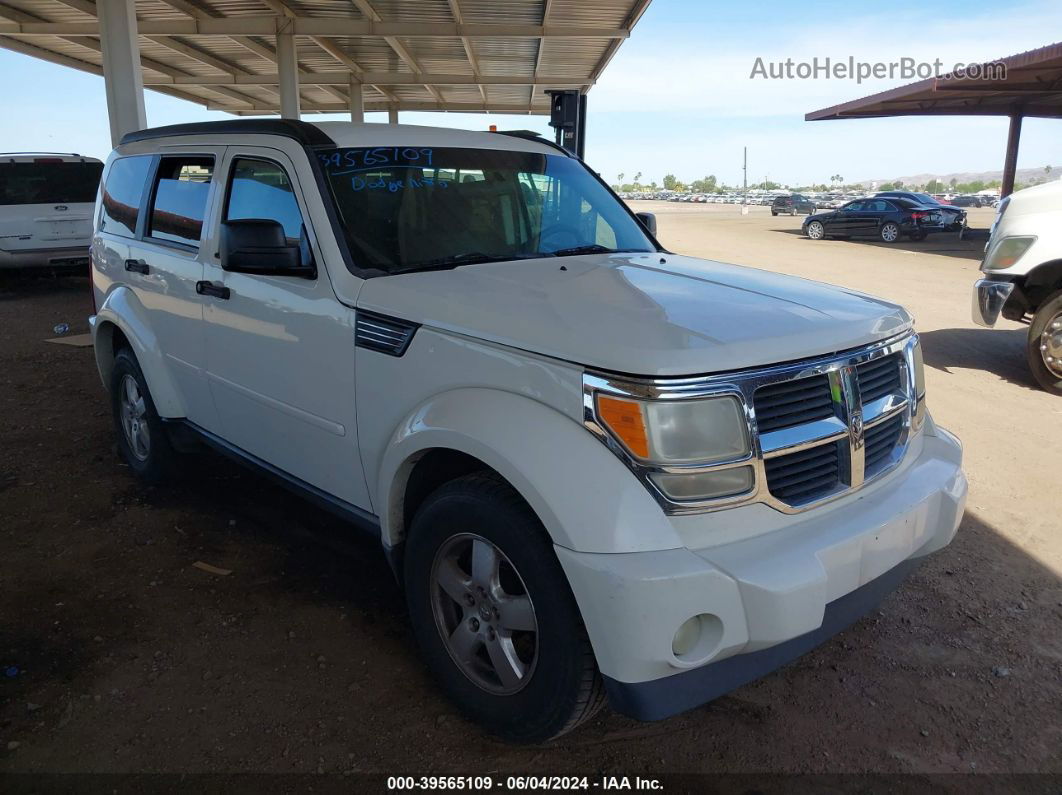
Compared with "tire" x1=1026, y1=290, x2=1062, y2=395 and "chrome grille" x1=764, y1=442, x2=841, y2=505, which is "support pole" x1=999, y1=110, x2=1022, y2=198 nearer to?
"tire" x1=1026, y1=290, x2=1062, y2=395

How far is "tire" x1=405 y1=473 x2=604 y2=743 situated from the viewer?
7.30 ft

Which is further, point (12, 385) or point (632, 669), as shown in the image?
point (12, 385)

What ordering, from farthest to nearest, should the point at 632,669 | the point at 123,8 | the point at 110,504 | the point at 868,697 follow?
the point at 123,8 < the point at 110,504 < the point at 868,697 < the point at 632,669

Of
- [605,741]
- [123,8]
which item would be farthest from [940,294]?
[123,8]

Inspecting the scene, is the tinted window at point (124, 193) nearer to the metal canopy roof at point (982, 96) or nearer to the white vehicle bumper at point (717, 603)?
the white vehicle bumper at point (717, 603)

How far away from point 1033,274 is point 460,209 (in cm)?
565

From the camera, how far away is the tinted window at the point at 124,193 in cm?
445

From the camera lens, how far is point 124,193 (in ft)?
15.3

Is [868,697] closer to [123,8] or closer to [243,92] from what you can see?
[123,8]

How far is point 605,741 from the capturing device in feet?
8.66

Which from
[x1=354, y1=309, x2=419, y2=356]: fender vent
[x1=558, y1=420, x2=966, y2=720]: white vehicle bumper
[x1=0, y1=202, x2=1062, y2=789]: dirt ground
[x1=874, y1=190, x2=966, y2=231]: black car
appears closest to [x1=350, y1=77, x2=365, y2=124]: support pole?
[x1=874, y1=190, x2=966, y2=231]: black car

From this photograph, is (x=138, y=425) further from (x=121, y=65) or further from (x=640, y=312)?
(x=121, y=65)

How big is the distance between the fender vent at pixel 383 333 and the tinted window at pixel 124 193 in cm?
235

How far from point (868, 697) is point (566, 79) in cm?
2114
